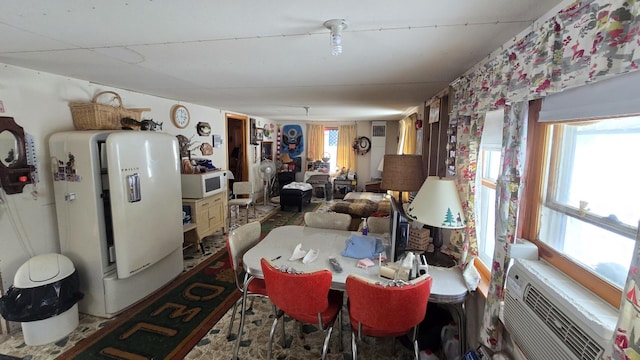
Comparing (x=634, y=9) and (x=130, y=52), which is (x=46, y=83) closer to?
(x=130, y=52)

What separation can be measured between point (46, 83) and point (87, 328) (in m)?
2.12

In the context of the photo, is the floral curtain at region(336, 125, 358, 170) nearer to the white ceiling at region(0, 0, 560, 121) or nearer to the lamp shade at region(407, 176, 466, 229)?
the white ceiling at region(0, 0, 560, 121)

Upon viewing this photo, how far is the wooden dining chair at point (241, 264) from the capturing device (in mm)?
1926

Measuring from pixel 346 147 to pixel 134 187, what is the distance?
598 centimetres

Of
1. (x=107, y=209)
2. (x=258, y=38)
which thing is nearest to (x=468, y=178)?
(x=258, y=38)

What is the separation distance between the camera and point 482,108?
5.36 ft

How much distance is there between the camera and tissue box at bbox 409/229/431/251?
210cm

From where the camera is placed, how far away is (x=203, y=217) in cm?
378

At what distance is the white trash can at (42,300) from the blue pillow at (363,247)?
2.23 metres

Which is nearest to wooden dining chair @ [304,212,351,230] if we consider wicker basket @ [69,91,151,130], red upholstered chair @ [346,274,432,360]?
red upholstered chair @ [346,274,432,360]

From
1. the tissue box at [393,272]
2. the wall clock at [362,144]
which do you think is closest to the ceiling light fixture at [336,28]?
the tissue box at [393,272]

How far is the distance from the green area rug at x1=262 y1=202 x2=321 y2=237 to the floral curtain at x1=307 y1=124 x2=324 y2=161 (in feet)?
7.19

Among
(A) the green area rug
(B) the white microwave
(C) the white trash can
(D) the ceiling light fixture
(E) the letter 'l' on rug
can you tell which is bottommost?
(E) the letter 'l' on rug

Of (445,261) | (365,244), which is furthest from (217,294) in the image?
(445,261)
